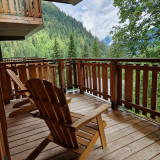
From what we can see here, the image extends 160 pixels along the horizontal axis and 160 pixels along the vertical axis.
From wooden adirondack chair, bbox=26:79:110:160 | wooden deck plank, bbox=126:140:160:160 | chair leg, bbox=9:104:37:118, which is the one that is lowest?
wooden deck plank, bbox=126:140:160:160

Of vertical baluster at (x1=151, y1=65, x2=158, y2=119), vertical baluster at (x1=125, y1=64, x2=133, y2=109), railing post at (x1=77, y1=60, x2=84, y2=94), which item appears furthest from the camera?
railing post at (x1=77, y1=60, x2=84, y2=94)

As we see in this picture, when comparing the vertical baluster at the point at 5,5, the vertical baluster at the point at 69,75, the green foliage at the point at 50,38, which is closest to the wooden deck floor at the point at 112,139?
the vertical baluster at the point at 69,75

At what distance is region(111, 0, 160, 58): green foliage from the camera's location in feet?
25.9

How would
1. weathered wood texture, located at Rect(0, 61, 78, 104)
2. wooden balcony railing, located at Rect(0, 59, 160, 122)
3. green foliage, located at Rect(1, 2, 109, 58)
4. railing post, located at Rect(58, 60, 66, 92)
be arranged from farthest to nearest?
1. green foliage, located at Rect(1, 2, 109, 58)
2. railing post, located at Rect(58, 60, 66, 92)
3. weathered wood texture, located at Rect(0, 61, 78, 104)
4. wooden balcony railing, located at Rect(0, 59, 160, 122)

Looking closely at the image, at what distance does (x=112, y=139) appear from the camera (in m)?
1.83

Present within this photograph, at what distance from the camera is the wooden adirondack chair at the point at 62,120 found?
3.63 feet

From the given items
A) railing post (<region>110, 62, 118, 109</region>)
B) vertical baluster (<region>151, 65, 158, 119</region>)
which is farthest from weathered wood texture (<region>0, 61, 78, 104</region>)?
vertical baluster (<region>151, 65, 158, 119</region>)

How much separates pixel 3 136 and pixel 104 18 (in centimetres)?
7579

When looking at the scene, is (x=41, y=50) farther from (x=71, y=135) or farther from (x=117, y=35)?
(x=71, y=135)

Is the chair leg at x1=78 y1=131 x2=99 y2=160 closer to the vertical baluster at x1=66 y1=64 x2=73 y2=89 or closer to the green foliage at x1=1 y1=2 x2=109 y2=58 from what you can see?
the vertical baluster at x1=66 y1=64 x2=73 y2=89

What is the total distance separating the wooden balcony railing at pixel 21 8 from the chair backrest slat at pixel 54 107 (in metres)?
4.39

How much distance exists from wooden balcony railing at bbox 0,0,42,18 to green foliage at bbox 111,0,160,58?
590cm

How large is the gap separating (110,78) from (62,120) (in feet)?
6.27

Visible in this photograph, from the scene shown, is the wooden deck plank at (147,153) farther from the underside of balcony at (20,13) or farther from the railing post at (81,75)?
the underside of balcony at (20,13)
